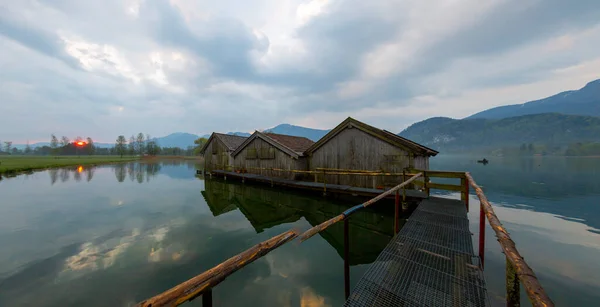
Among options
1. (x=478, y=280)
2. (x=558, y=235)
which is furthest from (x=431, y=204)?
(x=558, y=235)

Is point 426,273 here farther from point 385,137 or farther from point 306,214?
point 385,137

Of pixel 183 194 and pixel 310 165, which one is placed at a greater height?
pixel 310 165

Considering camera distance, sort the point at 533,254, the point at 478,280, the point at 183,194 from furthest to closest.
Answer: the point at 183,194, the point at 533,254, the point at 478,280

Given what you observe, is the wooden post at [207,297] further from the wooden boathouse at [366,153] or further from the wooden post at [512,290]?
the wooden boathouse at [366,153]

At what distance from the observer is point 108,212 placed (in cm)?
1227

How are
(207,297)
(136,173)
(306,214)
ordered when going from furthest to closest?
(136,173) → (306,214) → (207,297)

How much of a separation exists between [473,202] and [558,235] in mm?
6358

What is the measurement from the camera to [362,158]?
49.2 feet

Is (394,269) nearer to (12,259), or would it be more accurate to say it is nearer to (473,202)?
(12,259)

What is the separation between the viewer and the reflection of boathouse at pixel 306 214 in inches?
321

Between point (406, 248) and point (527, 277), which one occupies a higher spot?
point (527, 277)

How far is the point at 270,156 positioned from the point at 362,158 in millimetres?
9453

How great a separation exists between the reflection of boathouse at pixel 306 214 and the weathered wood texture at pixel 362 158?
2.73 m

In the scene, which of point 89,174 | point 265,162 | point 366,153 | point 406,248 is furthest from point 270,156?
point 89,174
